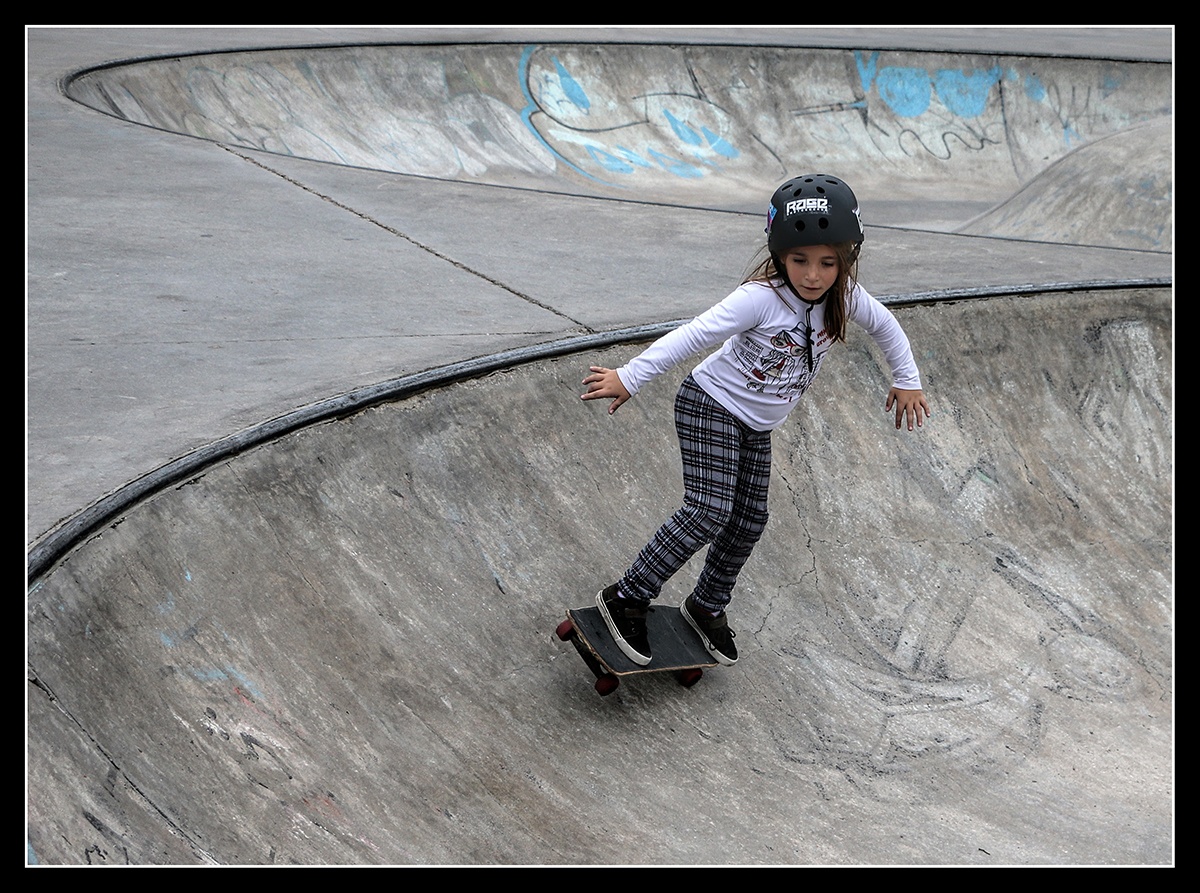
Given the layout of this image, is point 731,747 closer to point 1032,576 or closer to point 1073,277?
point 1032,576

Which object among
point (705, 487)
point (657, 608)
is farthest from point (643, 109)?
point (705, 487)

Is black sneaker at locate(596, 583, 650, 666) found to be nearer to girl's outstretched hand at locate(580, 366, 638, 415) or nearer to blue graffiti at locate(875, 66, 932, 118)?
girl's outstretched hand at locate(580, 366, 638, 415)

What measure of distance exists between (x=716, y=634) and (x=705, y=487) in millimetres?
778

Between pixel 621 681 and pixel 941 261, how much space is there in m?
4.64

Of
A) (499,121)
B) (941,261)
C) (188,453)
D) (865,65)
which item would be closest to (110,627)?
(188,453)

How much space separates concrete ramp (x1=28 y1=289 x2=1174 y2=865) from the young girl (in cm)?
54

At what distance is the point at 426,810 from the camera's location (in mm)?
3498

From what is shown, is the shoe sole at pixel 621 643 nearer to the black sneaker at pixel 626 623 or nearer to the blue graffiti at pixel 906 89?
the black sneaker at pixel 626 623

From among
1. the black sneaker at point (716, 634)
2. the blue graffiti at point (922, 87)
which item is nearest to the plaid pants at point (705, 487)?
the black sneaker at point (716, 634)

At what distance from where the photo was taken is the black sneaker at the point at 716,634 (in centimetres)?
443

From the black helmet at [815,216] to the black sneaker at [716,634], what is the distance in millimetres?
1502

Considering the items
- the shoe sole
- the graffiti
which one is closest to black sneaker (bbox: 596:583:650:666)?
the shoe sole

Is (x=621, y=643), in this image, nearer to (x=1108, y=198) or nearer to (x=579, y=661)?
(x=579, y=661)

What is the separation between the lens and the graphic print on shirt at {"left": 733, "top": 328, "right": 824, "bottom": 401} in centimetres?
383
